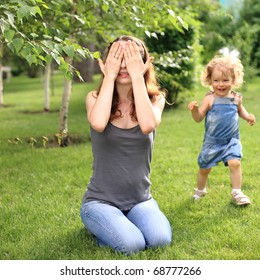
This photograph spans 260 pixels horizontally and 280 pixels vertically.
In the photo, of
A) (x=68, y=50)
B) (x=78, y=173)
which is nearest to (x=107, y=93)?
(x=68, y=50)

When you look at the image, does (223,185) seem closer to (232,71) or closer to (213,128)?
(213,128)

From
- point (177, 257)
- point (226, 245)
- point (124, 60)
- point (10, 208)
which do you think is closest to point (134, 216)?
point (177, 257)

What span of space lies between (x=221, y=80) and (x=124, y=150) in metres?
1.42

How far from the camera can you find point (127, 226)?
346 centimetres

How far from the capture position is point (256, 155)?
257 inches

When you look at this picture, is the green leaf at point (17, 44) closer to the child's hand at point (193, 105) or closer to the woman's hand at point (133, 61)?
the woman's hand at point (133, 61)

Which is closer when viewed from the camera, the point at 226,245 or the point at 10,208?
the point at 226,245

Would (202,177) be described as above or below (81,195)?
above

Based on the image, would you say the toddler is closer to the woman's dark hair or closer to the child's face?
the child's face

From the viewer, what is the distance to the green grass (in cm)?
352

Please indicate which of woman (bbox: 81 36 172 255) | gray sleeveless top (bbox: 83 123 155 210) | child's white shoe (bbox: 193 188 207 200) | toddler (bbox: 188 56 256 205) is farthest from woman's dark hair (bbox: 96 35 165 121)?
child's white shoe (bbox: 193 188 207 200)

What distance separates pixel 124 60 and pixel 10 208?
1940mm

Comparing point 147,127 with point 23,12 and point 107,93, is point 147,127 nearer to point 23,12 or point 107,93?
point 107,93

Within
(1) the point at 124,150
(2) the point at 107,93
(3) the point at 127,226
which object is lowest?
(3) the point at 127,226
